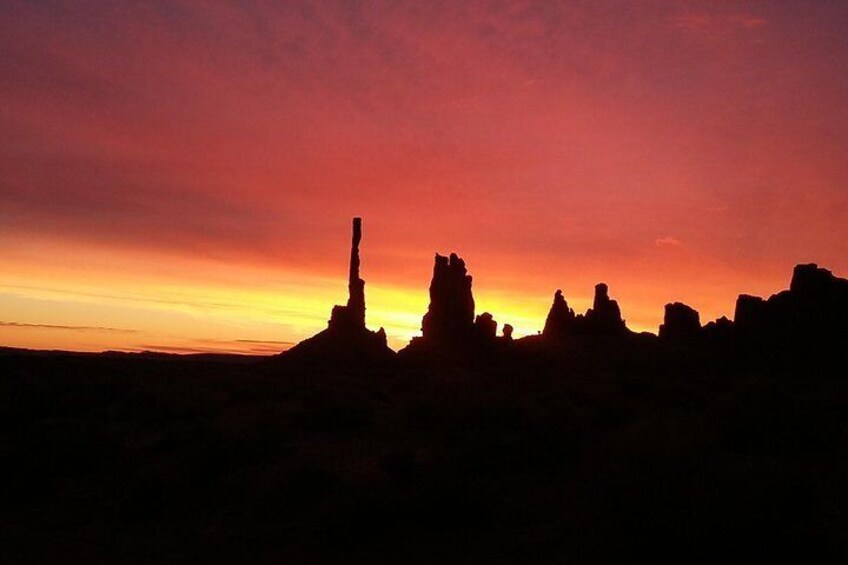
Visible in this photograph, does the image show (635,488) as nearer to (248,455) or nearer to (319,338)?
(248,455)

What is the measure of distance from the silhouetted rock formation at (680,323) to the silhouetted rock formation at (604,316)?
603cm

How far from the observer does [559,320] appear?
309ft

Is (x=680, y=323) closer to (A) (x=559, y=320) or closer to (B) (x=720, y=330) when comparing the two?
(B) (x=720, y=330)

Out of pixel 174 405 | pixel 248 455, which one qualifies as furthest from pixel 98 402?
pixel 248 455

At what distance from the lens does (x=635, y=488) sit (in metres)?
10.9

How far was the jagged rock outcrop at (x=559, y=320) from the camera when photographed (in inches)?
3659

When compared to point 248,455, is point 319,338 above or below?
above

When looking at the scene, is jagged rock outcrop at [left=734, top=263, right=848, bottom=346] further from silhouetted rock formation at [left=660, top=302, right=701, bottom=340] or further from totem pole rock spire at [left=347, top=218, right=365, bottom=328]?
totem pole rock spire at [left=347, top=218, right=365, bottom=328]

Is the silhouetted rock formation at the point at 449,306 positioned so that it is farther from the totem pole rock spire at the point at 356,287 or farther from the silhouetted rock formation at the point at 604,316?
the silhouetted rock formation at the point at 604,316

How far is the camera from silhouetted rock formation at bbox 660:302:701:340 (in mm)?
86625

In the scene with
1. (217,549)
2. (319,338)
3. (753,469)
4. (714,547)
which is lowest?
(217,549)

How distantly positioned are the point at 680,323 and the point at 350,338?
42.7 metres

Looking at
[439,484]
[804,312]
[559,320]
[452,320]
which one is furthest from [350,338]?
[439,484]

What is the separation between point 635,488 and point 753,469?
9.79 ft
